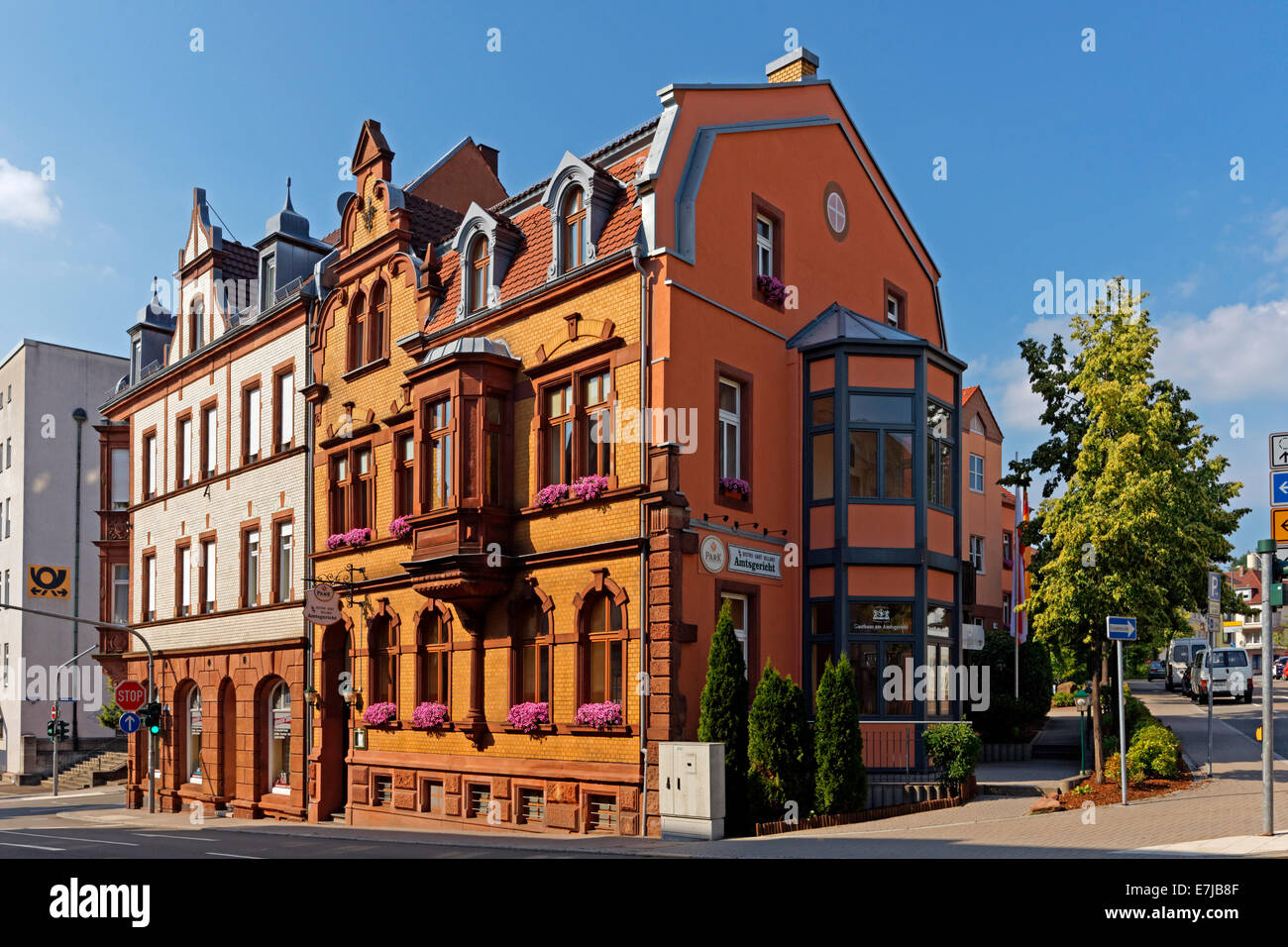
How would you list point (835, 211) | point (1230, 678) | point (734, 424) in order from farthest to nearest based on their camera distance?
point (1230, 678) < point (835, 211) < point (734, 424)

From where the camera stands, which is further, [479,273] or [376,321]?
[376,321]

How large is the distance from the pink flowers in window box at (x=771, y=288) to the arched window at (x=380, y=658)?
11236 millimetres

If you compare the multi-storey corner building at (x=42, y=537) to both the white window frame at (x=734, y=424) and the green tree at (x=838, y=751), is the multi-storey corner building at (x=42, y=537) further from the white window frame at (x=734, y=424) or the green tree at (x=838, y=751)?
the green tree at (x=838, y=751)

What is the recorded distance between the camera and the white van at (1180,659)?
167 feet

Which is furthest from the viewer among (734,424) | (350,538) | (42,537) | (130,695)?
(42,537)

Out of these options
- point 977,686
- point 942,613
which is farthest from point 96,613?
point 942,613

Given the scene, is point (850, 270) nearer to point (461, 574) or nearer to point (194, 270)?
point (461, 574)

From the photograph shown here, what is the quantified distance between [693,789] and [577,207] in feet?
35.8

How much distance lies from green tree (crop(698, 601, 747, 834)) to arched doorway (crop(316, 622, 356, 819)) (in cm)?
1188

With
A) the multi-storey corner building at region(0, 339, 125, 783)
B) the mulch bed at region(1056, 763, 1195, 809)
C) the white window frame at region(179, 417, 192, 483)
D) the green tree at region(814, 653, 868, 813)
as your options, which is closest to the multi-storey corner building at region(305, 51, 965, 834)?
the green tree at region(814, 653, 868, 813)

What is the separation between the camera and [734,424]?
2227 cm

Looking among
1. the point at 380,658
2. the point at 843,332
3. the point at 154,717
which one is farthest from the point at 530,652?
the point at 154,717

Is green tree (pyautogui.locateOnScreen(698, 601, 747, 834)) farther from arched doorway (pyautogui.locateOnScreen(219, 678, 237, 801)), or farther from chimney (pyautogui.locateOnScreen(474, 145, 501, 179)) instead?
chimney (pyautogui.locateOnScreen(474, 145, 501, 179))

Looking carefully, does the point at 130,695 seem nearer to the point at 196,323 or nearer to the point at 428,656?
the point at 196,323
